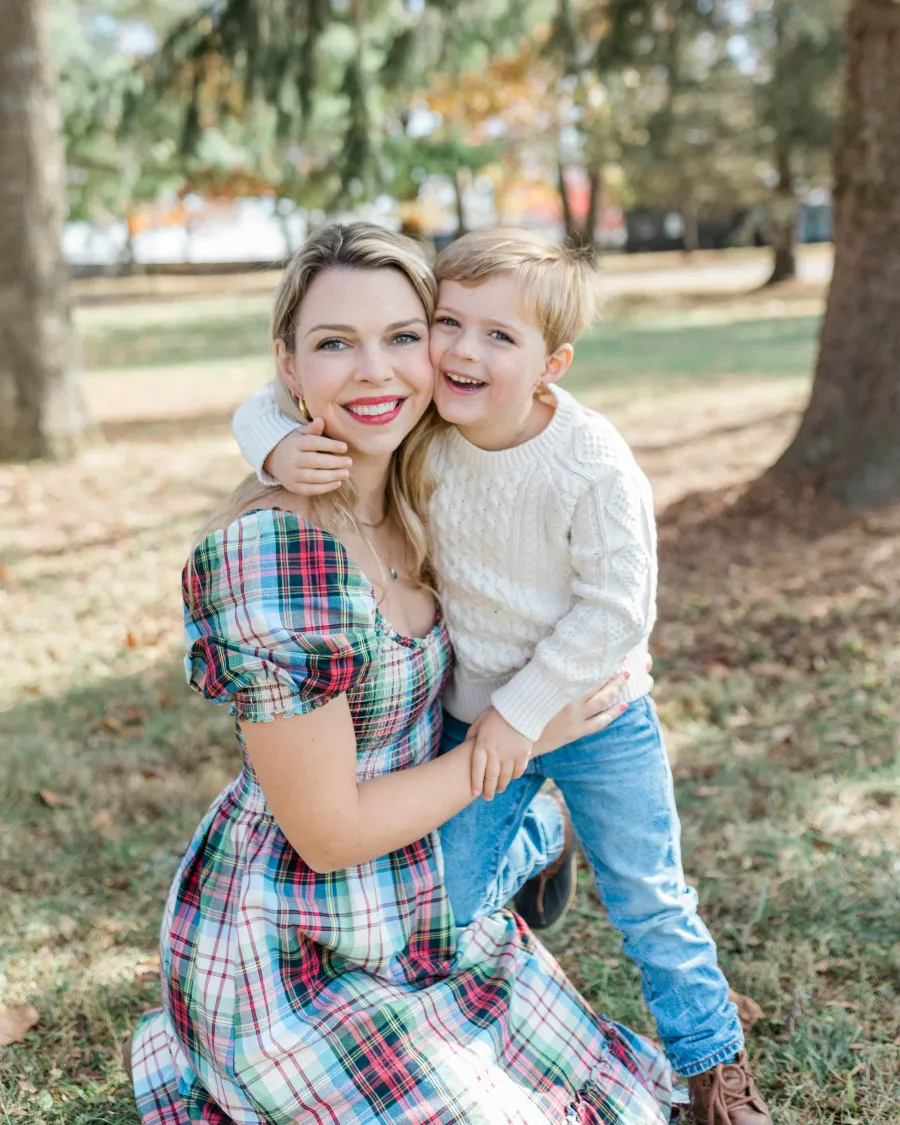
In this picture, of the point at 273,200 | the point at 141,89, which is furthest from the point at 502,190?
the point at 141,89

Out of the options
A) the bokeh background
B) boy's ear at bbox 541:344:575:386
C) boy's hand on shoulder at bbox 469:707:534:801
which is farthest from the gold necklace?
the bokeh background

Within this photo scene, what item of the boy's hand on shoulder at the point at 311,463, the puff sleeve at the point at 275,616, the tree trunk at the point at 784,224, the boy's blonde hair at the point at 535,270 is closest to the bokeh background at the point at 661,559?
the boy's blonde hair at the point at 535,270

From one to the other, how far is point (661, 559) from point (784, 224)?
16.2 meters

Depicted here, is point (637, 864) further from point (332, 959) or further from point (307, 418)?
point (307, 418)

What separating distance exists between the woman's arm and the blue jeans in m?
0.29

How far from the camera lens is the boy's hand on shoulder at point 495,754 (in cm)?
208

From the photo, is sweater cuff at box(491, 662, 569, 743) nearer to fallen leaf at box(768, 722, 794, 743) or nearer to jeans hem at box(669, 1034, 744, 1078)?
jeans hem at box(669, 1034, 744, 1078)

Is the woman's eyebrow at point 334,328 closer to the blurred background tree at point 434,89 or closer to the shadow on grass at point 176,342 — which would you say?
the blurred background tree at point 434,89

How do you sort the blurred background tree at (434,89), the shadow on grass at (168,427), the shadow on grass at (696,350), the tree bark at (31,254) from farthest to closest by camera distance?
the shadow on grass at (696,350) → the shadow on grass at (168,427) → the tree bark at (31,254) → the blurred background tree at (434,89)

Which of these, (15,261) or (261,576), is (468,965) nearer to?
(261,576)

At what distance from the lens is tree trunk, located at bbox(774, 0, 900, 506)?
17.1ft

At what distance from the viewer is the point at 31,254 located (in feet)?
25.0

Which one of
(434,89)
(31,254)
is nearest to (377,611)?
(31,254)

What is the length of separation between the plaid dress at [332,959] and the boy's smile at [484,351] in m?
0.42
